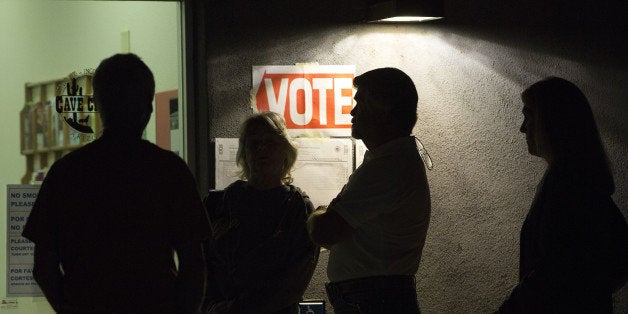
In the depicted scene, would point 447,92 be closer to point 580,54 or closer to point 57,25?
point 580,54

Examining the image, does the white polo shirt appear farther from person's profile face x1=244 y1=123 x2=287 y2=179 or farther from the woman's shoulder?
person's profile face x1=244 y1=123 x2=287 y2=179

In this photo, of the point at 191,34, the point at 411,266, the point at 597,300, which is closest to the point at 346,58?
the point at 191,34

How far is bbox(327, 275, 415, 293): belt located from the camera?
11.6 ft

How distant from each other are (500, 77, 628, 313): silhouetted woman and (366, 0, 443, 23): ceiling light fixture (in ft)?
5.59

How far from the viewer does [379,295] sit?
3.53 metres

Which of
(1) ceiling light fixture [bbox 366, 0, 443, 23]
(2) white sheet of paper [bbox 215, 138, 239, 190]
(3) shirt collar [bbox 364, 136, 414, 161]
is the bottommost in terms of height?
(2) white sheet of paper [bbox 215, 138, 239, 190]

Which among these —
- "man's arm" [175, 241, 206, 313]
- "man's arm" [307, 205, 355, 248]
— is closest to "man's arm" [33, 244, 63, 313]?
"man's arm" [175, 241, 206, 313]

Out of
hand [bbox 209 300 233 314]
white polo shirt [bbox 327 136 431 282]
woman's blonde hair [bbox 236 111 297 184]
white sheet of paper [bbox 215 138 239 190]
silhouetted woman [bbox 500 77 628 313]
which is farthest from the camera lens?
white sheet of paper [bbox 215 138 239 190]

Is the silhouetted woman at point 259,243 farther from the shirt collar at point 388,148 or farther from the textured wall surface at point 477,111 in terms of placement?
the textured wall surface at point 477,111

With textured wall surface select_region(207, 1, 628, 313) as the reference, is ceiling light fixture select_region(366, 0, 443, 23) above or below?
above

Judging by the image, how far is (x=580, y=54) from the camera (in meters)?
5.49

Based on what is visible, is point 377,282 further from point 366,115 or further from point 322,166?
point 322,166

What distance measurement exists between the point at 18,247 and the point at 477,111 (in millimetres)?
2882

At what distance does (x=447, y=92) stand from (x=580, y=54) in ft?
3.00
